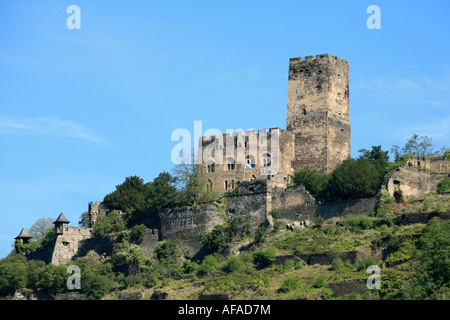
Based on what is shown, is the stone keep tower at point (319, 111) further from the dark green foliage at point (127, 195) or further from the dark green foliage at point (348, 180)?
the dark green foliage at point (127, 195)

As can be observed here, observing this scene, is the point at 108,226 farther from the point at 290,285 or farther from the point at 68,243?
the point at 290,285

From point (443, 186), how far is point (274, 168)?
11.9 m

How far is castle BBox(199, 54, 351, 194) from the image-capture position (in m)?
74.7

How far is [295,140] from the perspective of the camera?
75.6 meters

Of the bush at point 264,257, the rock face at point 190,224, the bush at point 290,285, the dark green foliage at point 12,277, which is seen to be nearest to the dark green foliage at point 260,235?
the bush at point 264,257

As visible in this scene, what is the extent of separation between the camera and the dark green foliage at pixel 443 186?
67750mm

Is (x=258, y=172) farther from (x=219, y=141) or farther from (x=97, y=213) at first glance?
(x=97, y=213)

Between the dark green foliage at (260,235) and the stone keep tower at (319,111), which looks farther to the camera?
the stone keep tower at (319,111)

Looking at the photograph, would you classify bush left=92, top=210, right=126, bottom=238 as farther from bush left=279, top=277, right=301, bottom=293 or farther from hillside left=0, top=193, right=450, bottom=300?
bush left=279, top=277, right=301, bottom=293

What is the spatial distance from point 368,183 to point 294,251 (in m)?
6.95

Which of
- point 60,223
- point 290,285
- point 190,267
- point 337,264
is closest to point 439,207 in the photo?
point 337,264

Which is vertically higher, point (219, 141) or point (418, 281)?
point (219, 141)
